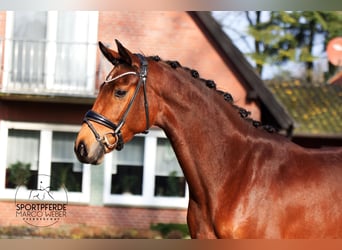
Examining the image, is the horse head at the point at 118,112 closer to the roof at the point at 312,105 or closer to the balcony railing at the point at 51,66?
the balcony railing at the point at 51,66

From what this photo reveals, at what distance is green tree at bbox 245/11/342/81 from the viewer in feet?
68.1

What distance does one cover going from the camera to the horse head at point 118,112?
4.33 metres

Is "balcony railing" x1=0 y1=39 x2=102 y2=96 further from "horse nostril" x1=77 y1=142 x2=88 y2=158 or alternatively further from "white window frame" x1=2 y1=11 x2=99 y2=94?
"horse nostril" x1=77 y1=142 x2=88 y2=158

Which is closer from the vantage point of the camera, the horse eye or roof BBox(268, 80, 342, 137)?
the horse eye

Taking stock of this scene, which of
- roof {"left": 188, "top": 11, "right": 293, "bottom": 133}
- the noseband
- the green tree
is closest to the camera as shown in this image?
the noseband

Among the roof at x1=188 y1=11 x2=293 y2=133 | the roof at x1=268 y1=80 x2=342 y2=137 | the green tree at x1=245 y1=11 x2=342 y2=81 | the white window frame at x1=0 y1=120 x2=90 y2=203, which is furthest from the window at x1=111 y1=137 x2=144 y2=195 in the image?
the green tree at x1=245 y1=11 x2=342 y2=81

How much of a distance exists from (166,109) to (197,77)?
38 cm

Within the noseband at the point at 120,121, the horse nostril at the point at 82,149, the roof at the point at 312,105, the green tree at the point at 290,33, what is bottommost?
the horse nostril at the point at 82,149

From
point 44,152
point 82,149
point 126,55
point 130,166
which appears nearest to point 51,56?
point 44,152

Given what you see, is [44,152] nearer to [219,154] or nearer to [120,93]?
[120,93]

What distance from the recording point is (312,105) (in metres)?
17.9

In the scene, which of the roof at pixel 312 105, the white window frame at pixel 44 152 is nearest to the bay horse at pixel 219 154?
the white window frame at pixel 44 152

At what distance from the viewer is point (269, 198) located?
13.9 ft

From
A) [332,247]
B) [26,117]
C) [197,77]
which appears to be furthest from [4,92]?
[332,247]
